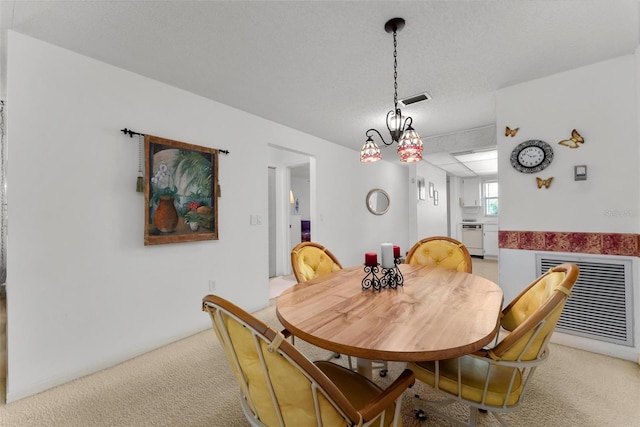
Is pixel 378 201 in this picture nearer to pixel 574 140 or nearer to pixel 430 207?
pixel 430 207

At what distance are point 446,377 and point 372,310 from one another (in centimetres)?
43

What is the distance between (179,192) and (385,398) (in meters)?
2.38

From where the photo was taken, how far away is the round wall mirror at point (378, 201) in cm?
524

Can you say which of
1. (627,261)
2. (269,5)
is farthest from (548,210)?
(269,5)

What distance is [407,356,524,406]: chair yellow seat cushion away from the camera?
1.08 metres

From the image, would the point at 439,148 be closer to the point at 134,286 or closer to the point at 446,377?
the point at 446,377

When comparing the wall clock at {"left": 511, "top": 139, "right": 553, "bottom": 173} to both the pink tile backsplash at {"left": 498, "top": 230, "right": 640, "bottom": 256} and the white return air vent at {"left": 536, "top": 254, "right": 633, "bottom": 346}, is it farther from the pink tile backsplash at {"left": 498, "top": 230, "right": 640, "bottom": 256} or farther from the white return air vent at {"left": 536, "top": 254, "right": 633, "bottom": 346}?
the white return air vent at {"left": 536, "top": 254, "right": 633, "bottom": 346}

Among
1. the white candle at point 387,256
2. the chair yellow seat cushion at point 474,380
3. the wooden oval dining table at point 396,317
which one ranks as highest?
the white candle at point 387,256

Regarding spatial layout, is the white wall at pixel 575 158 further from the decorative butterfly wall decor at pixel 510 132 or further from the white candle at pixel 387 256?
the white candle at pixel 387 256

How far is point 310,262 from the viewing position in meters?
2.16

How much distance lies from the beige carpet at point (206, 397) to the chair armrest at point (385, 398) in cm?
77

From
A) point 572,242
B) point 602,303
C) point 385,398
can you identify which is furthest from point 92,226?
point 602,303

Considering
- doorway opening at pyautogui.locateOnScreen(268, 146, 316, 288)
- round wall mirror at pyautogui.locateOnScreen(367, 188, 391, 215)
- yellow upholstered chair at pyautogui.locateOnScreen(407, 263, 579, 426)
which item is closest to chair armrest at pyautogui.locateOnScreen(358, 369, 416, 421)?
yellow upholstered chair at pyautogui.locateOnScreen(407, 263, 579, 426)

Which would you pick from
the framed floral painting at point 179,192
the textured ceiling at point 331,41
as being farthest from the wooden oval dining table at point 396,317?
the textured ceiling at point 331,41
